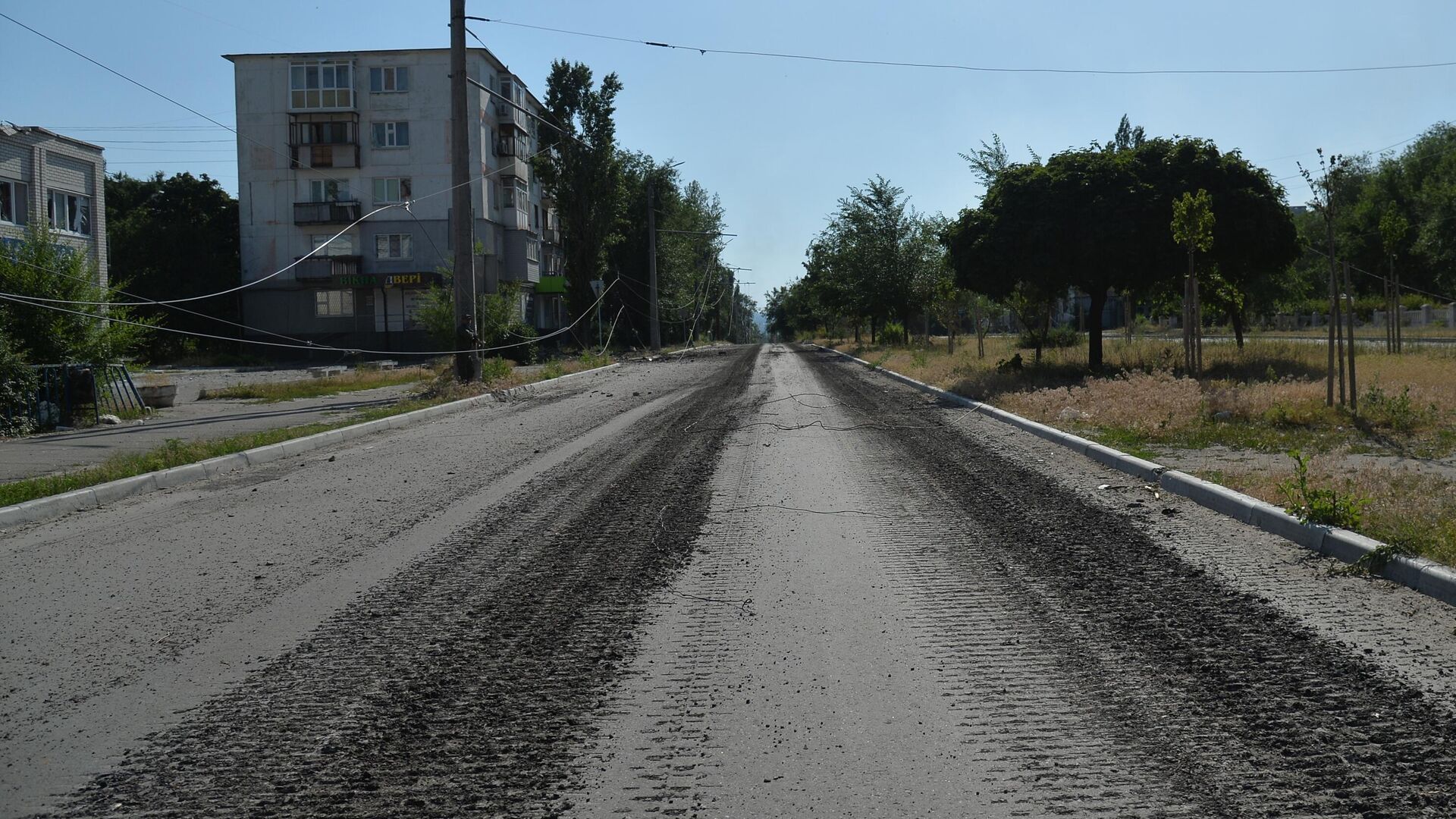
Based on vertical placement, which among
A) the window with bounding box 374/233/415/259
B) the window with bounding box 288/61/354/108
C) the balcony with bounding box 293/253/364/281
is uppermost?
the window with bounding box 288/61/354/108

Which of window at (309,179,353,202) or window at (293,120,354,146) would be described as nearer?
window at (293,120,354,146)

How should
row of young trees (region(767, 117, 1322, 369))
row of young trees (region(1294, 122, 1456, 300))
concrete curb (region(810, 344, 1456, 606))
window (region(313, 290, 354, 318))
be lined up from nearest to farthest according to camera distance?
concrete curb (region(810, 344, 1456, 606)), row of young trees (region(767, 117, 1322, 369)), row of young trees (region(1294, 122, 1456, 300)), window (region(313, 290, 354, 318))

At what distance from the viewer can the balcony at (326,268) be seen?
52094 millimetres

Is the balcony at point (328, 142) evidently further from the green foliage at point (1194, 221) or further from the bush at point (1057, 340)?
the green foliage at point (1194, 221)

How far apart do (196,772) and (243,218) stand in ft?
182

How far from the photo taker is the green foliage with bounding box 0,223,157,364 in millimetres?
15539

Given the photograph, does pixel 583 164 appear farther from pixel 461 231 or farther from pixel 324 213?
pixel 461 231

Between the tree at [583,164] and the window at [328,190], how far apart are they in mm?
10197

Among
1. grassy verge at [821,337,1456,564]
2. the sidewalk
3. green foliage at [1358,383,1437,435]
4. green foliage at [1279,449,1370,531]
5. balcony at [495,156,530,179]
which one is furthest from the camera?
balcony at [495,156,530,179]

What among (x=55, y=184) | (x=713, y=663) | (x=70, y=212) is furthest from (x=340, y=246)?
(x=713, y=663)

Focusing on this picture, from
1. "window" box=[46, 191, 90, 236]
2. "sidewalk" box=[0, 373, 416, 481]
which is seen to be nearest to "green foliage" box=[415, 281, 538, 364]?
"sidewalk" box=[0, 373, 416, 481]

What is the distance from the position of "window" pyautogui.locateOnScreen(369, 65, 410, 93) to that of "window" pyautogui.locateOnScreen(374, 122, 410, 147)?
1720 millimetres

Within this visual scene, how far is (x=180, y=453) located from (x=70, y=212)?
31446 millimetres

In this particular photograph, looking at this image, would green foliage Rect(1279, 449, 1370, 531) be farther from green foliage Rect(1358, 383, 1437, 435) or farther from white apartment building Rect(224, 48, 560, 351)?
white apartment building Rect(224, 48, 560, 351)
